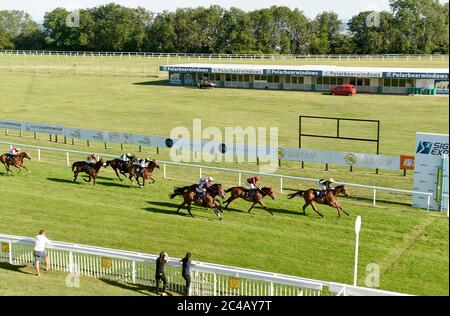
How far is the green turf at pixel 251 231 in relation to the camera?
13680 millimetres

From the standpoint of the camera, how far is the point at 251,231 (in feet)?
53.1

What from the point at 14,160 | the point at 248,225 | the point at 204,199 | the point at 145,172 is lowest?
the point at 248,225

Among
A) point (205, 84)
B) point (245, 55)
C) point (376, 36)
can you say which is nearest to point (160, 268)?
point (205, 84)

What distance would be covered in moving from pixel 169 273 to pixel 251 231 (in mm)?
4099

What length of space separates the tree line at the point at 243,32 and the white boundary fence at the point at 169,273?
71.9m

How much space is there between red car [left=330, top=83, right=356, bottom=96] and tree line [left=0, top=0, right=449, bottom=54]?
32920 millimetres

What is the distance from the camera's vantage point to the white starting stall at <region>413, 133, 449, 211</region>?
18078 millimetres

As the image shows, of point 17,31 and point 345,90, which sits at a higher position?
point 17,31

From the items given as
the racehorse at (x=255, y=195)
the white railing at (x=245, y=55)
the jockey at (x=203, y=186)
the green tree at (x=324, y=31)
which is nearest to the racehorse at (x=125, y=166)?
the jockey at (x=203, y=186)

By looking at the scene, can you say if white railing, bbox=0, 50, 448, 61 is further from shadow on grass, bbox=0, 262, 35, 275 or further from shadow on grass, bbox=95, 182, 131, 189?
shadow on grass, bbox=0, 262, 35, 275

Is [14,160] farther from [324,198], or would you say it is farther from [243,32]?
[243,32]

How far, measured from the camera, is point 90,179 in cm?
2173
